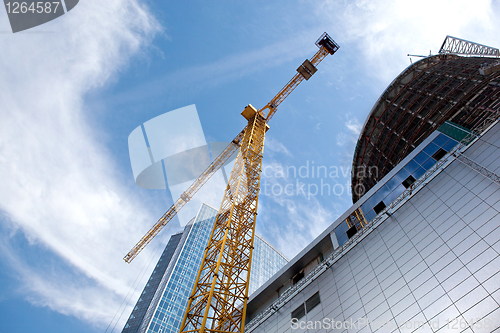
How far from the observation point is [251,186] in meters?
27.8

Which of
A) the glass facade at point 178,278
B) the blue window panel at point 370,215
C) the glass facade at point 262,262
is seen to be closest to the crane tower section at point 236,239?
the blue window panel at point 370,215

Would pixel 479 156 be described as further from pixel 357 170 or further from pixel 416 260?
pixel 357 170

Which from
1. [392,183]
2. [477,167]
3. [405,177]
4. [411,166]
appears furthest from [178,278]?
[477,167]

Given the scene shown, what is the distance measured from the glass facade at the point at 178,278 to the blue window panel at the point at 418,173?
62267 millimetres

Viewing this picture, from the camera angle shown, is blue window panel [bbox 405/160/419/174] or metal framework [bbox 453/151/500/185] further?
blue window panel [bbox 405/160/419/174]

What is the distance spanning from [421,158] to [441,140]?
6.15ft

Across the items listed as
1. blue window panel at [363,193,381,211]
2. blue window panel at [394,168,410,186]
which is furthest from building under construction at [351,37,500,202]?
blue window panel at [363,193,381,211]

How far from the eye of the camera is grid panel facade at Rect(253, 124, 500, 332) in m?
11.0

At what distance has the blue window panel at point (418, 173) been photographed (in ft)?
62.9

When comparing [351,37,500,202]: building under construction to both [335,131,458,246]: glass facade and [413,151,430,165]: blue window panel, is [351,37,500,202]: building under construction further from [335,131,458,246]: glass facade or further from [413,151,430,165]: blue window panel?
[413,151,430,165]: blue window panel

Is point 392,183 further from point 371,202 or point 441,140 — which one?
point 441,140

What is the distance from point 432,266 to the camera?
1308 centimetres

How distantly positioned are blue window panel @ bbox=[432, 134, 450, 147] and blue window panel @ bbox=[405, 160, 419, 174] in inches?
80.7

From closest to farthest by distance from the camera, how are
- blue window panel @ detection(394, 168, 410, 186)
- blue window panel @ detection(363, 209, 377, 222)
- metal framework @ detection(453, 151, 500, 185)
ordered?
1. metal framework @ detection(453, 151, 500, 185)
2. blue window panel @ detection(363, 209, 377, 222)
3. blue window panel @ detection(394, 168, 410, 186)
